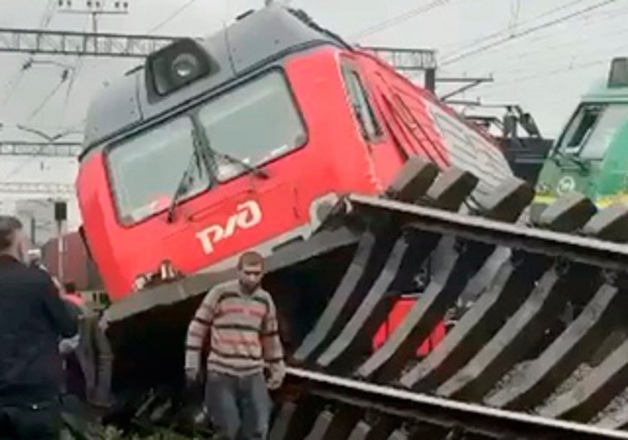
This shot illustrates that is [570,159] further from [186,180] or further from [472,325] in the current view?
[472,325]

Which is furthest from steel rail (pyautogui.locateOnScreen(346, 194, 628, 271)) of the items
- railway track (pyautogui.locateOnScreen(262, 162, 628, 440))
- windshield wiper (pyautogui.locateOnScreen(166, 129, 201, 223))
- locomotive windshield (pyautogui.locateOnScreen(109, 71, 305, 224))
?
windshield wiper (pyautogui.locateOnScreen(166, 129, 201, 223))

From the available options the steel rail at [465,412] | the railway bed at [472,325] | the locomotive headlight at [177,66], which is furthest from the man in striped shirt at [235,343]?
the locomotive headlight at [177,66]

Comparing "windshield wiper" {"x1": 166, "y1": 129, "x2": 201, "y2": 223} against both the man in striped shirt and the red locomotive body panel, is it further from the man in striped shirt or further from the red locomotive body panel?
the man in striped shirt

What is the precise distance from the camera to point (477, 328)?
7656mm

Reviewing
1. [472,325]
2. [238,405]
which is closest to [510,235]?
[472,325]

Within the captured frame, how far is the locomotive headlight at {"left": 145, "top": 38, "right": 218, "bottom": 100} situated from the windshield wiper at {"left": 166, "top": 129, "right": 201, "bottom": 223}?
1.43ft

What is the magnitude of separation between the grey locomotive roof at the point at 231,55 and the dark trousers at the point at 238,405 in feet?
8.00

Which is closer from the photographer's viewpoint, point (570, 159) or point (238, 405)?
point (238, 405)

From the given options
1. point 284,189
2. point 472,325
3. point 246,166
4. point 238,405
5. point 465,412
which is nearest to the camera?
point 465,412

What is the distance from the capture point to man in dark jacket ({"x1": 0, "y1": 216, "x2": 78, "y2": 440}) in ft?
21.9

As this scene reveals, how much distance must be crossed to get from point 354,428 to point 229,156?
266 centimetres

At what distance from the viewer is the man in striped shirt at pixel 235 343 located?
854 centimetres

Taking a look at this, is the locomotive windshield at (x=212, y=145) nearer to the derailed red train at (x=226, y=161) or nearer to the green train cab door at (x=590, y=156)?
the derailed red train at (x=226, y=161)

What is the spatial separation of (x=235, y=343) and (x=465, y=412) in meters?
1.76
